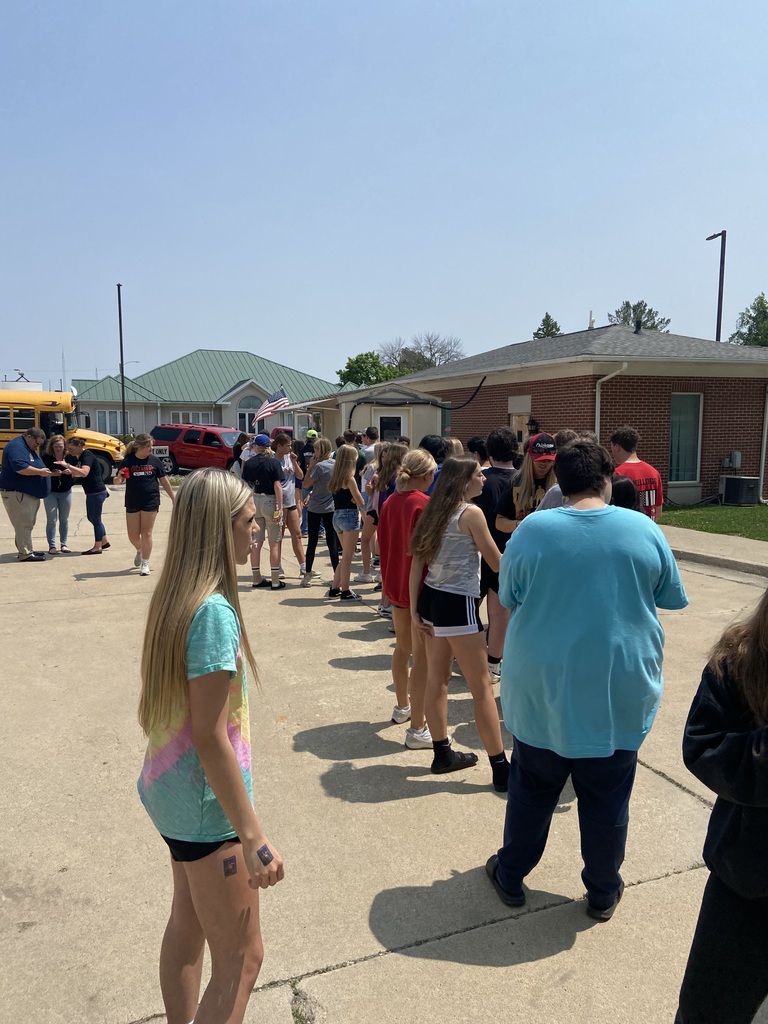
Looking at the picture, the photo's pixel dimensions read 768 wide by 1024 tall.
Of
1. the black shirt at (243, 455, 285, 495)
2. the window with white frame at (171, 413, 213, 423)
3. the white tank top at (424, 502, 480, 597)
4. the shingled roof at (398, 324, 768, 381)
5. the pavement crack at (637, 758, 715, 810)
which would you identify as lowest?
the pavement crack at (637, 758, 715, 810)

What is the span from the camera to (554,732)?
102 inches

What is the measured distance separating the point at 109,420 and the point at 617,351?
38087mm

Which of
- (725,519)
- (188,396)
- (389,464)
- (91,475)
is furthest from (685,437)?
(188,396)

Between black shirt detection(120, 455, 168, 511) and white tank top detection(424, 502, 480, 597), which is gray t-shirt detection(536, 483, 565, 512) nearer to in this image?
white tank top detection(424, 502, 480, 597)

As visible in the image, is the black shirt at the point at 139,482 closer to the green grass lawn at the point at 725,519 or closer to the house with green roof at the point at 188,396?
the green grass lawn at the point at 725,519

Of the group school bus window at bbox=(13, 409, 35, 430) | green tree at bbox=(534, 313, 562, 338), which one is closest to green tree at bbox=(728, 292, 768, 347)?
green tree at bbox=(534, 313, 562, 338)

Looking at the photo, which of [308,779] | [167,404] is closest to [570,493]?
[308,779]

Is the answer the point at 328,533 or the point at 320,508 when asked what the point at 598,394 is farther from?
the point at 320,508

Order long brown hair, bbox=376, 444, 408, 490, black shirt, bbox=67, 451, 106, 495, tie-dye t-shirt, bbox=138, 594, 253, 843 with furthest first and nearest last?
black shirt, bbox=67, 451, 106, 495 < long brown hair, bbox=376, 444, 408, 490 < tie-dye t-shirt, bbox=138, 594, 253, 843

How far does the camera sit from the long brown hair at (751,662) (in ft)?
5.25

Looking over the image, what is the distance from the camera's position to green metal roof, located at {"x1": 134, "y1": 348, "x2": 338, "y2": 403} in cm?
4738

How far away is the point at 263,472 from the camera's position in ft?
27.5

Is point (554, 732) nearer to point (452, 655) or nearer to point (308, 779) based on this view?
point (452, 655)

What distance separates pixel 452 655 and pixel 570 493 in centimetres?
136
